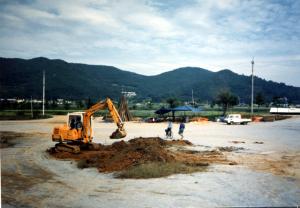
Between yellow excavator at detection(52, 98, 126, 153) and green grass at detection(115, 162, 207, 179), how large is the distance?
574 cm

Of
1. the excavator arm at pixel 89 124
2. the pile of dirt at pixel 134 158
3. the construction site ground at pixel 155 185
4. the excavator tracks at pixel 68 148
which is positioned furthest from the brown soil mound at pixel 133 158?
the excavator arm at pixel 89 124

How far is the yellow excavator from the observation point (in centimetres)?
2134

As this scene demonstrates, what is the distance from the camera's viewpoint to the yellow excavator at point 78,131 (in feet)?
70.0

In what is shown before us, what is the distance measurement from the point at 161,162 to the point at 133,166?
1.56m

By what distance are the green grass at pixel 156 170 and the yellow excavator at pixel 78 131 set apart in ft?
18.8

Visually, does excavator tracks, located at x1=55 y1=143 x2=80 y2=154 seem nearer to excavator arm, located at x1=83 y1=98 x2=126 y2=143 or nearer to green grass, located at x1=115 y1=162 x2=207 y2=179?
excavator arm, located at x1=83 y1=98 x2=126 y2=143

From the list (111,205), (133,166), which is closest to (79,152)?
(133,166)

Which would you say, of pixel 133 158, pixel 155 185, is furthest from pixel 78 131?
pixel 155 185

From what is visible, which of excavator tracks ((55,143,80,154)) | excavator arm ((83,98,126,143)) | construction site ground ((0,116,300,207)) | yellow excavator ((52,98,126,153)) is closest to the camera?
construction site ground ((0,116,300,207))

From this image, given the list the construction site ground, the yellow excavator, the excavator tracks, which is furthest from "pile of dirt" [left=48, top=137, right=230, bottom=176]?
the yellow excavator

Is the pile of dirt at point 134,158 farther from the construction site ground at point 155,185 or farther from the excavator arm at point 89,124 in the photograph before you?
the excavator arm at point 89,124

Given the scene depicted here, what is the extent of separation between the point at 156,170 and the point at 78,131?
8.45 m

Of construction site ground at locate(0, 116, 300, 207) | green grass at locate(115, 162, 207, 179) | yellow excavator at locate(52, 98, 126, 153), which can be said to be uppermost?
yellow excavator at locate(52, 98, 126, 153)

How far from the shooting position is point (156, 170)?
1521 cm
